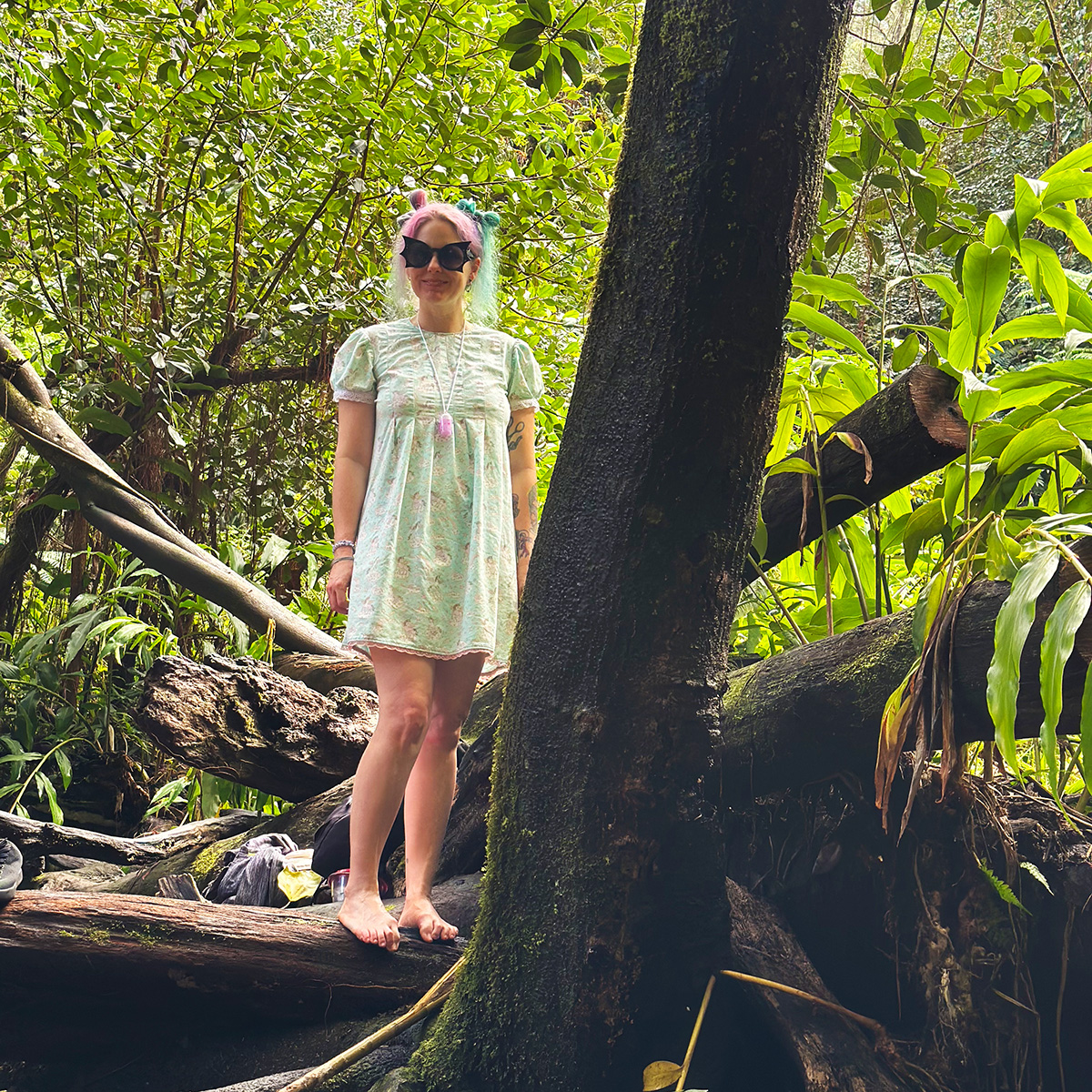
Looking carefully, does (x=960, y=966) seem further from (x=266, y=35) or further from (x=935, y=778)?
(x=266, y=35)

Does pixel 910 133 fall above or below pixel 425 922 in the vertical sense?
above

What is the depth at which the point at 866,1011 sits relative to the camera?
1.98 metres

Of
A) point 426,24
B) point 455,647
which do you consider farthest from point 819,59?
point 426,24

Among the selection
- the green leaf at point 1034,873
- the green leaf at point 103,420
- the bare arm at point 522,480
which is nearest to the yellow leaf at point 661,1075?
the green leaf at point 1034,873

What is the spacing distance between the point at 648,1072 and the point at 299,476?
390 cm

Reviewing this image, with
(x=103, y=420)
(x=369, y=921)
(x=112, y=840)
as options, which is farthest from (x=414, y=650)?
(x=103, y=420)

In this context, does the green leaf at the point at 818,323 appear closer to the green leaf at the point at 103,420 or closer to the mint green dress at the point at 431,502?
the mint green dress at the point at 431,502

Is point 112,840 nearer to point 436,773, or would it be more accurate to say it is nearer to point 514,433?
point 436,773

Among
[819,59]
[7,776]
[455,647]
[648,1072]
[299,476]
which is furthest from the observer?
[299,476]

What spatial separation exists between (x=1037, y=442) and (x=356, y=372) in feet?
4.78

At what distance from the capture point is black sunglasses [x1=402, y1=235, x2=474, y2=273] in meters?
2.12

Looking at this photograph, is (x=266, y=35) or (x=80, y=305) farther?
(x=80, y=305)

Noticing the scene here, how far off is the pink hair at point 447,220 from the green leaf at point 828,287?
0.78 m

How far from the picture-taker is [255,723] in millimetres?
3004
